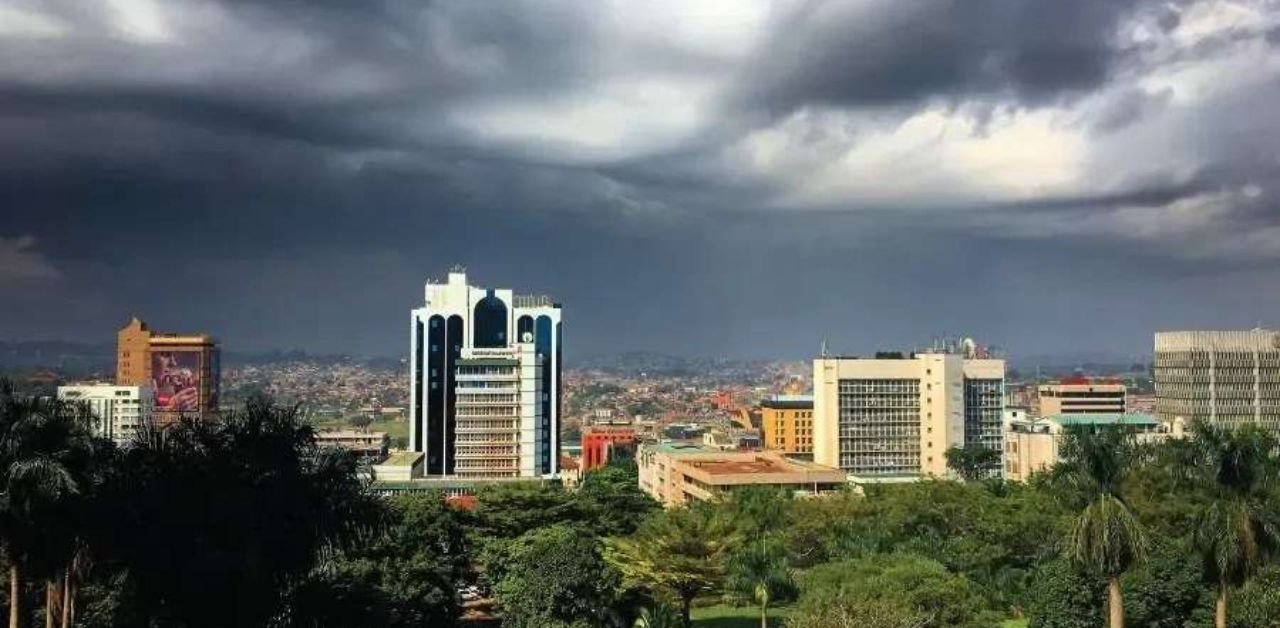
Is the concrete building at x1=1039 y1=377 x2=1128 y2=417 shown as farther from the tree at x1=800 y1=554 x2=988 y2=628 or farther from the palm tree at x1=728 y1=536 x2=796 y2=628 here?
the tree at x1=800 y1=554 x2=988 y2=628

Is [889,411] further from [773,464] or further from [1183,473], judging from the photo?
[1183,473]

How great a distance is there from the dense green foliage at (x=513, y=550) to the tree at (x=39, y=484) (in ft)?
0.16

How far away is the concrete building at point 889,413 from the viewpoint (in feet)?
341

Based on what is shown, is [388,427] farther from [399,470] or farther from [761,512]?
[761,512]

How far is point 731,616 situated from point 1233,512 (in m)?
18.4

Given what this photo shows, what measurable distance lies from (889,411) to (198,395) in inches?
3642

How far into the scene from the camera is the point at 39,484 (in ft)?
76.8

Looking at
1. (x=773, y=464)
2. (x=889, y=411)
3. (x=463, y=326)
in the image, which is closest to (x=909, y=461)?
(x=889, y=411)

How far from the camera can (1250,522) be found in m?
27.4

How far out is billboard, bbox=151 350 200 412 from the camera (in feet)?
463

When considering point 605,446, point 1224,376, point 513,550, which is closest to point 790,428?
point 605,446

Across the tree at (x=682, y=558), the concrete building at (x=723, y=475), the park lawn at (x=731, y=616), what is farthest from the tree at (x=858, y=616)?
the concrete building at (x=723, y=475)

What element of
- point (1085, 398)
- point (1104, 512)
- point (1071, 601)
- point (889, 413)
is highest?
point (1104, 512)

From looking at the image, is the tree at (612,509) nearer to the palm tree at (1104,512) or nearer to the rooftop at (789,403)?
the palm tree at (1104,512)
